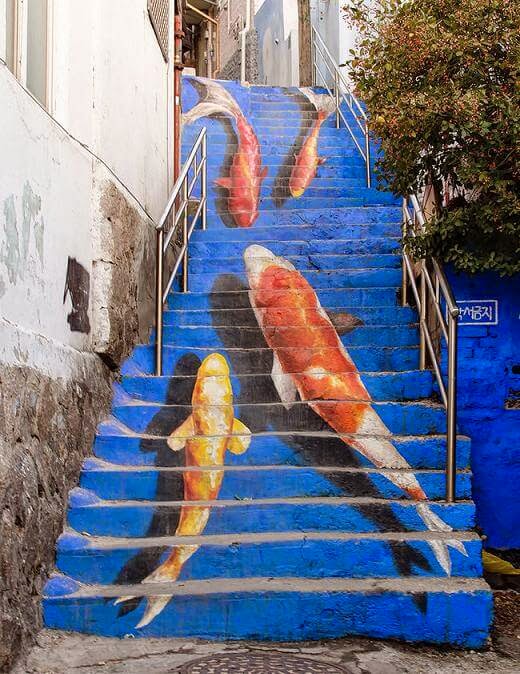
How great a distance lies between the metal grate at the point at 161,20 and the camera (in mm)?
7914

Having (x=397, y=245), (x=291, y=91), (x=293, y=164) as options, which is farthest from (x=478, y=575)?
(x=291, y=91)

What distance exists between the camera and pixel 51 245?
4.62 meters

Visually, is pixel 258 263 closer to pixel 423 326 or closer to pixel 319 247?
pixel 319 247

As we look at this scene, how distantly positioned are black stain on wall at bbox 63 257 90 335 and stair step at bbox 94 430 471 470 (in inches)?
27.7

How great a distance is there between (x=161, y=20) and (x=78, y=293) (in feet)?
14.4

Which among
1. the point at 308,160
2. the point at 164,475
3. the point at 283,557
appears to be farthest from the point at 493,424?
the point at 308,160

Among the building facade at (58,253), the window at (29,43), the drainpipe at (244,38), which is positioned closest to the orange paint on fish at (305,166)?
the building facade at (58,253)

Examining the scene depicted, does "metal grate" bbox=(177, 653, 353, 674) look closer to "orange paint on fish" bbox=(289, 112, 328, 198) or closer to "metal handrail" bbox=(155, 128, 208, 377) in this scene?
"metal handrail" bbox=(155, 128, 208, 377)

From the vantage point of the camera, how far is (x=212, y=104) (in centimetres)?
1262

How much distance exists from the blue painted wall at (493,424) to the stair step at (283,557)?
1.13 metres

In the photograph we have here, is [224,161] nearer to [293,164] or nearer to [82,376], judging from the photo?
[293,164]

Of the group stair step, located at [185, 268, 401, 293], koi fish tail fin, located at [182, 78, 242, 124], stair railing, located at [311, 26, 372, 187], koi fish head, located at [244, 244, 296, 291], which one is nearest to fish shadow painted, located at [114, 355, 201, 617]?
koi fish head, located at [244, 244, 296, 291]

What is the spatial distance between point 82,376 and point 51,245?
86 centimetres

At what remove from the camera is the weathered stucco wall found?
382 centimetres
